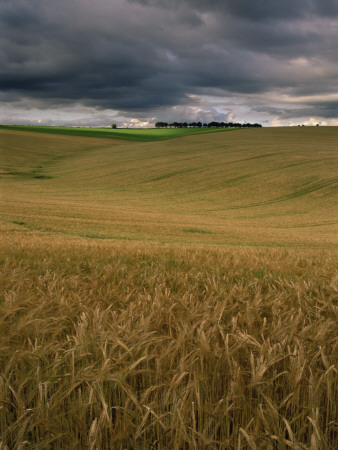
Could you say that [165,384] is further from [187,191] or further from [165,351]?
[187,191]

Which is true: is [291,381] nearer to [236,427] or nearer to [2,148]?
[236,427]

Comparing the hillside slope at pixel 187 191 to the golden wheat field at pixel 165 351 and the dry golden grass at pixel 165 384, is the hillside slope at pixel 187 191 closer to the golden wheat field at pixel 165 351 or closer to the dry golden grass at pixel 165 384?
the golden wheat field at pixel 165 351

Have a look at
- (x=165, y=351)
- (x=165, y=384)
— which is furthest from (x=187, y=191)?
(x=165, y=384)

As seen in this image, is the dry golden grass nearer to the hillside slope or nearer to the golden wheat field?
the golden wheat field

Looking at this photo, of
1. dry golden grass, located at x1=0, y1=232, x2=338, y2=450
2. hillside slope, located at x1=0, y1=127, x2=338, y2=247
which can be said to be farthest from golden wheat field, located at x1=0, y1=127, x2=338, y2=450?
hillside slope, located at x1=0, y1=127, x2=338, y2=247

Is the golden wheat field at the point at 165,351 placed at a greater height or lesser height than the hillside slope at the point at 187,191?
greater

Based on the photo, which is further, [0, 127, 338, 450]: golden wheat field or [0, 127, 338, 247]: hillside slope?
[0, 127, 338, 247]: hillside slope

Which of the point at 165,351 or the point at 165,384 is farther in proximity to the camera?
the point at 165,351

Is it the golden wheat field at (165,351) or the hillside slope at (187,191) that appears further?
the hillside slope at (187,191)

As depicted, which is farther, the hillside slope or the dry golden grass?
the hillside slope

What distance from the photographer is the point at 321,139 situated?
64562 mm

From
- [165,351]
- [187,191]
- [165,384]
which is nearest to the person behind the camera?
[165,384]

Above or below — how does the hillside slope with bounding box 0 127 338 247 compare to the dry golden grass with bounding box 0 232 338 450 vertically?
below

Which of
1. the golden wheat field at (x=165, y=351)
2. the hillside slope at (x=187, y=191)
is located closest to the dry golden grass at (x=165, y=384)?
the golden wheat field at (x=165, y=351)
